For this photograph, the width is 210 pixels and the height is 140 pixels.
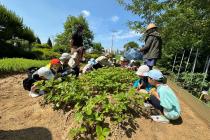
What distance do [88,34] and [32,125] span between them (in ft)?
84.3

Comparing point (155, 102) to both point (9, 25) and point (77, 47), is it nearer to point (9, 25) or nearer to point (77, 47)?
point (77, 47)

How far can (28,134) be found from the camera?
420 centimetres

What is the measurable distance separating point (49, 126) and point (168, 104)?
6.86 feet

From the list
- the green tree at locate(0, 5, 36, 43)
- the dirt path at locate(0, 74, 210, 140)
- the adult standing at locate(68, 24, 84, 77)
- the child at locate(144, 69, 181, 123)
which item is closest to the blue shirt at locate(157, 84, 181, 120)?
the child at locate(144, 69, 181, 123)

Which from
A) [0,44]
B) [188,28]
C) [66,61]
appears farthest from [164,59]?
[0,44]

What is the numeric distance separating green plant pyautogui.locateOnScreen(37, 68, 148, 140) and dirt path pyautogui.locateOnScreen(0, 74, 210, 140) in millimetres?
243

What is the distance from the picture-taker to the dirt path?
4125 millimetres

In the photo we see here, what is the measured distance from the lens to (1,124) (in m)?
4.54

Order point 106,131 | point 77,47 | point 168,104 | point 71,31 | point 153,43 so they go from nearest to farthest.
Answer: point 106,131 < point 168,104 < point 153,43 < point 77,47 < point 71,31

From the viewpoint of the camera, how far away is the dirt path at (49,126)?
4.12 meters

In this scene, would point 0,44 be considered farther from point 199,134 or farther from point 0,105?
point 199,134

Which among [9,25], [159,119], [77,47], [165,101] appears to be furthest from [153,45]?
[9,25]

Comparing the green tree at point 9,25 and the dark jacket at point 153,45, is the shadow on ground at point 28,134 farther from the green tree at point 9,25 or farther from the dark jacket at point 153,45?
the green tree at point 9,25

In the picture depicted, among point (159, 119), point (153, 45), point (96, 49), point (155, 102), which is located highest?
point (153, 45)
